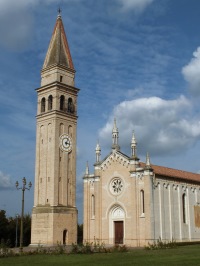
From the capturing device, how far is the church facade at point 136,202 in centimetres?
4625

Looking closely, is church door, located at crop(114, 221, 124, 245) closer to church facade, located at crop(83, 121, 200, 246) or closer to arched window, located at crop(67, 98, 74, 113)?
church facade, located at crop(83, 121, 200, 246)

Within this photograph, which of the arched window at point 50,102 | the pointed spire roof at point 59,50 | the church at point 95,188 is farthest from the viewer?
the pointed spire roof at point 59,50

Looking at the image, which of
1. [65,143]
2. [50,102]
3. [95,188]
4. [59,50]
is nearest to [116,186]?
[95,188]

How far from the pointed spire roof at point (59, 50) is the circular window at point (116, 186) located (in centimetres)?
1992

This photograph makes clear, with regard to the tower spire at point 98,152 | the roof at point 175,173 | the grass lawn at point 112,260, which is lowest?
the grass lawn at point 112,260

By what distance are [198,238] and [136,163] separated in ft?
41.2

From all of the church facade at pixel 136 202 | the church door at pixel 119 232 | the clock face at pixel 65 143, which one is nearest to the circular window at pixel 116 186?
the church facade at pixel 136 202

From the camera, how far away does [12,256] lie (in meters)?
31.5

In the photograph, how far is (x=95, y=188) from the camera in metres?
52.5

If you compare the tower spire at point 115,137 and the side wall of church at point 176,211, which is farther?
the tower spire at point 115,137

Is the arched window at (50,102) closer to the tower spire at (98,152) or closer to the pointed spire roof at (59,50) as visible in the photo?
the pointed spire roof at (59,50)

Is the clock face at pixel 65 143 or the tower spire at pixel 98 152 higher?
the clock face at pixel 65 143

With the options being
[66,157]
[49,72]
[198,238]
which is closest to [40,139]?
[66,157]

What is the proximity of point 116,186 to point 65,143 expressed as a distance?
37.1ft
